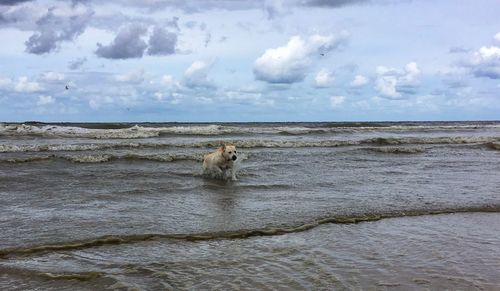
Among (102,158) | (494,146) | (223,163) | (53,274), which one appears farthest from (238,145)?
(53,274)

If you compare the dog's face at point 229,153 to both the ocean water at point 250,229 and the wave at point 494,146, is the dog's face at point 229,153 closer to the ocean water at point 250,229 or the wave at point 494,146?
the ocean water at point 250,229

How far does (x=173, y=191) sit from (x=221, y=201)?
5.87ft

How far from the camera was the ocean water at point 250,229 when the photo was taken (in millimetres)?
5262

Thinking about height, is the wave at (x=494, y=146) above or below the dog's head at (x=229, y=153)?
below

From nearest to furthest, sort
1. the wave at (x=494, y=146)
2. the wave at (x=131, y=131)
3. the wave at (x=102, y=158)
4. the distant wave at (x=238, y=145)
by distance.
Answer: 1. the wave at (x=102, y=158)
2. the distant wave at (x=238, y=145)
3. the wave at (x=494, y=146)
4. the wave at (x=131, y=131)

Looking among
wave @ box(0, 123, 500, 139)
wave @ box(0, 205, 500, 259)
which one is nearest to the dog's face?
wave @ box(0, 205, 500, 259)

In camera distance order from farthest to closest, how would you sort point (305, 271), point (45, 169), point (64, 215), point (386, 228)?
point (45, 169)
point (64, 215)
point (386, 228)
point (305, 271)

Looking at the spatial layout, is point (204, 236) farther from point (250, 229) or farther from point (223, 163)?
point (223, 163)

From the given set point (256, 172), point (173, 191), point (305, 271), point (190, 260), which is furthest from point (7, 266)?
point (256, 172)

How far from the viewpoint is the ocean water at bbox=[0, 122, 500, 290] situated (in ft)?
17.3

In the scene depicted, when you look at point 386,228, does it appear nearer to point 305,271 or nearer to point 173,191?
point 305,271

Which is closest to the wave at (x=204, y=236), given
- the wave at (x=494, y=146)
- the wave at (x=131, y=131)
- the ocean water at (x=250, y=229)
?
the ocean water at (x=250, y=229)

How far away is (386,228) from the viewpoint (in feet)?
25.0

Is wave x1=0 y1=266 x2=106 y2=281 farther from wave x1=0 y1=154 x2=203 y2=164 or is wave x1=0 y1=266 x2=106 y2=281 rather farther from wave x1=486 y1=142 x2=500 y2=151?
wave x1=486 y1=142 x2=500 y2=151
